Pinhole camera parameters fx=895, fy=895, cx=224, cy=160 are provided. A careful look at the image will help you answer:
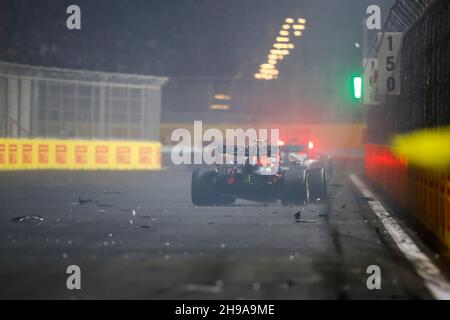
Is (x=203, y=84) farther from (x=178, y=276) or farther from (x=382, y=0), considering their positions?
(x=178, y=276)

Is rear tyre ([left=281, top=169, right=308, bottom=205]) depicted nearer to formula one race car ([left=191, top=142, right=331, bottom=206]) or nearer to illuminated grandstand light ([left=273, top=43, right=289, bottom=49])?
formula one race car ([left=191, top=142, right=331, bottom=206])

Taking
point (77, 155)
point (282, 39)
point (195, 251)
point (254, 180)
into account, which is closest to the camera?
point (195, 251)

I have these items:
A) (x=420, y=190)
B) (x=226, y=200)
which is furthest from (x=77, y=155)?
(x=420, y=190)

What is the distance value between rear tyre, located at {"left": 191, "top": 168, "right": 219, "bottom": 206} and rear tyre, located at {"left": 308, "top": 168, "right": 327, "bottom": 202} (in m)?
2.31

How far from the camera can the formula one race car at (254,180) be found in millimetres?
19750

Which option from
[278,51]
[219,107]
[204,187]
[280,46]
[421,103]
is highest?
[280,46]

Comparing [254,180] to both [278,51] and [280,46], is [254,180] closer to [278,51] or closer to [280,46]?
[280,46]

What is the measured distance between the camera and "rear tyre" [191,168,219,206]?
20359mm

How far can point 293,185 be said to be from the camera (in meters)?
20.1

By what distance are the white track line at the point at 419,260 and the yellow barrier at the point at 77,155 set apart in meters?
22.0

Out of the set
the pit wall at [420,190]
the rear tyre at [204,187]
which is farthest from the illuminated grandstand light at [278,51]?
the rear tyre at [204,187]

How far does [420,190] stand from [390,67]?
6767 mm

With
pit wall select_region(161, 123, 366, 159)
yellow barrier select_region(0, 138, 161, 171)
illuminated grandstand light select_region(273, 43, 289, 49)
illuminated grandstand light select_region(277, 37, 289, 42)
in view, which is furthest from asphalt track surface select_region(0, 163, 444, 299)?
illuminated grandstand light select_region(273, 43, 289, 49)

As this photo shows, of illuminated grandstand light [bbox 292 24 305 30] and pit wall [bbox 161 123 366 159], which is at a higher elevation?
illuminated grandstand light [bbox 292 24 305 30]
